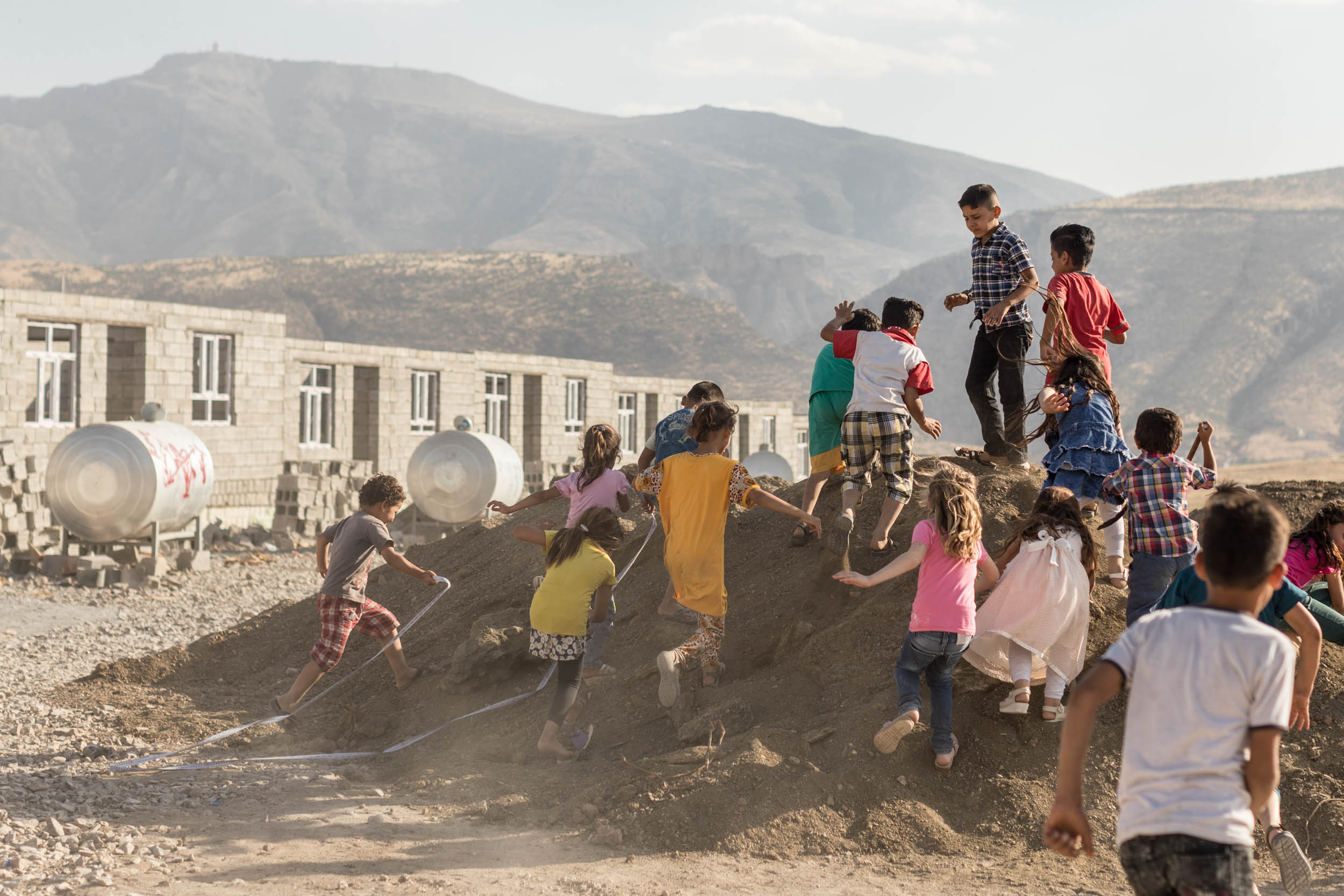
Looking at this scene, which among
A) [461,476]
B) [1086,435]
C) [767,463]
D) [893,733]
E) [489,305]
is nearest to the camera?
[893,733]

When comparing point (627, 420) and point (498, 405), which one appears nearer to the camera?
point (498, 405)

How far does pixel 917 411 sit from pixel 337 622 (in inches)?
142

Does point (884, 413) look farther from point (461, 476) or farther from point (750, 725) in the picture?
point (461, 476)

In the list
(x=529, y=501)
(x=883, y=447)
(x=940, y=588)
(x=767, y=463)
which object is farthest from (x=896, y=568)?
(x=767, y=463)

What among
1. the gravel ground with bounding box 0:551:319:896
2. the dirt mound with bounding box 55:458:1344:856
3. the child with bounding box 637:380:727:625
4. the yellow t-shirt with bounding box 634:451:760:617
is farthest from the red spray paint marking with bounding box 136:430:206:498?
the yellow t-shirt with bounding box 634:451:760:617

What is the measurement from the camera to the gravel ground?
4.52 metres

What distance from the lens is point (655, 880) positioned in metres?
4.27

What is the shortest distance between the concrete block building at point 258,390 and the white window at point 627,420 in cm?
222

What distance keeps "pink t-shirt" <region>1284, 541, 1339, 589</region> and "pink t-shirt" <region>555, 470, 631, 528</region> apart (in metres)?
3.43

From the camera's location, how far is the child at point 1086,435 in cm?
570

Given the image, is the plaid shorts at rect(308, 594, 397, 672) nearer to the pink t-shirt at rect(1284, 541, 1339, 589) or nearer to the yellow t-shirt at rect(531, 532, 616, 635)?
the yellow t-shirt at rect(531, 532, 616, 635)

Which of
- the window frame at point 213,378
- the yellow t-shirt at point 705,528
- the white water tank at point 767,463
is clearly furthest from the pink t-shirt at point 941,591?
the window frame at point 213,378

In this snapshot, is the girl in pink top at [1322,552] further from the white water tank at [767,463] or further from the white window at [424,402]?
the white window at [424,402]

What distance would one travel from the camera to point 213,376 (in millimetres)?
20750
